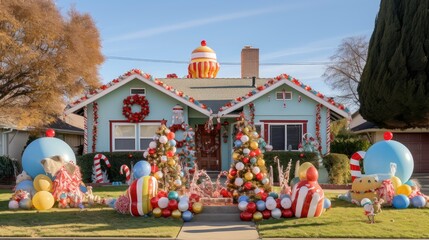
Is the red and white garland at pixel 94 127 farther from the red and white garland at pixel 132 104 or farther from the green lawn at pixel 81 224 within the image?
the green lawn at pixel 81 224

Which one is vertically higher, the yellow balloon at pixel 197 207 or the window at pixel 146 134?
the window at pixel 146 134

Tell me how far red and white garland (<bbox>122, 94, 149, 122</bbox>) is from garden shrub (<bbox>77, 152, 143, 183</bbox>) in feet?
5.47

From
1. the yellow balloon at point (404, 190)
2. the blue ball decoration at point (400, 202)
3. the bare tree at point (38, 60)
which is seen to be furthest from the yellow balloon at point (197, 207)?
the bare tree at point (38, 60)

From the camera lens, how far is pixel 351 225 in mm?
10727

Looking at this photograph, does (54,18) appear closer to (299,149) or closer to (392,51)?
(299,149)

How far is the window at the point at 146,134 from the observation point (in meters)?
21.1

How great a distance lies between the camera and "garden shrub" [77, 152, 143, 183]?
1992 centimetres

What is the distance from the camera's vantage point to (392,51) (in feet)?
71.9

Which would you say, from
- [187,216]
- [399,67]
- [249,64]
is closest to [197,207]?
[187,216]

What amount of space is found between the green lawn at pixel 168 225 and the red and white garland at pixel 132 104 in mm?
8121

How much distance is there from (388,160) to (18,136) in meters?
19.1

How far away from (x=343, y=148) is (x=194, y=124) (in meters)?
9.22

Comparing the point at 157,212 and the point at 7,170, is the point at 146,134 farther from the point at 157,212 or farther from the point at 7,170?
the point at 157,212

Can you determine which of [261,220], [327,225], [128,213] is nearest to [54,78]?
[128,213]
